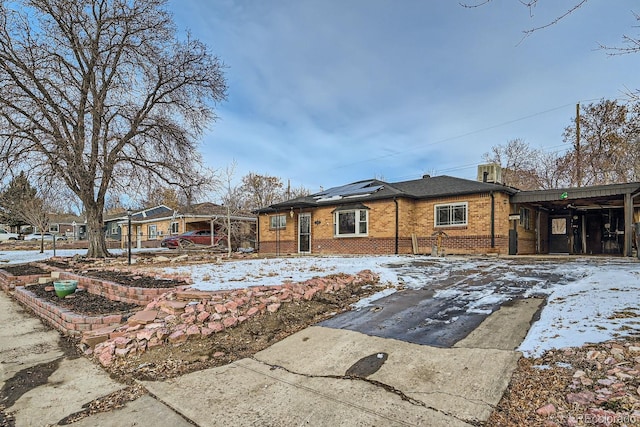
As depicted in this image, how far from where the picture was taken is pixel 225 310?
4.82 meters

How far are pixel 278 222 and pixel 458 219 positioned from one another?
9427 mm

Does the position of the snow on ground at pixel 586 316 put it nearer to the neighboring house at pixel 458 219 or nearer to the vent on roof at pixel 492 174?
the neighboring house at pixel 458 219

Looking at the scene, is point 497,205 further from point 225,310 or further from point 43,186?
point 43,186

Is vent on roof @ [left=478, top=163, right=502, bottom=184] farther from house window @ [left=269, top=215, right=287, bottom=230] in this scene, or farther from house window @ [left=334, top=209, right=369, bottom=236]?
house window @ [left=269, top=215, right=287, bottom=230]

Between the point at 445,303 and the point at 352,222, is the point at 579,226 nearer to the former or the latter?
the point at 352,222

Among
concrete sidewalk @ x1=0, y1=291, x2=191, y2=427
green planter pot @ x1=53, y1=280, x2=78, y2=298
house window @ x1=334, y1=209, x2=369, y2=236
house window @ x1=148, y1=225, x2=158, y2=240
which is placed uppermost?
house window @ x1=334, y1=209, x2=369, y2=236

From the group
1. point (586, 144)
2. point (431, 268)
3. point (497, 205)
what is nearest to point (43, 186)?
point (431, 268)

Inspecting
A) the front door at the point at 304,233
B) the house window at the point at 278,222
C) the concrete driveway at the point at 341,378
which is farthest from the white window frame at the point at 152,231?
the concrete driveway at the point at 341,378

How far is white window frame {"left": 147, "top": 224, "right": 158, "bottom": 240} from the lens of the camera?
31717 mm

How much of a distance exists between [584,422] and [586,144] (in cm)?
2670

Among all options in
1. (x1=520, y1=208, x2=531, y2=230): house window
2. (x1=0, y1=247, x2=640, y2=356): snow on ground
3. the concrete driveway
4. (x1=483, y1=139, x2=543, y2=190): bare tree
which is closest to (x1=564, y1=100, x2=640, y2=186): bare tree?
(x1=483, y1=139, x2=543, y2=190): bare tree

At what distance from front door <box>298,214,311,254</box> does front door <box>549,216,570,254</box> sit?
12.3m

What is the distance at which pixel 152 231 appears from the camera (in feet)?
106

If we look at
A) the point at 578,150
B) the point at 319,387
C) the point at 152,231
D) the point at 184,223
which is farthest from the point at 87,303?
the point at 152,231
